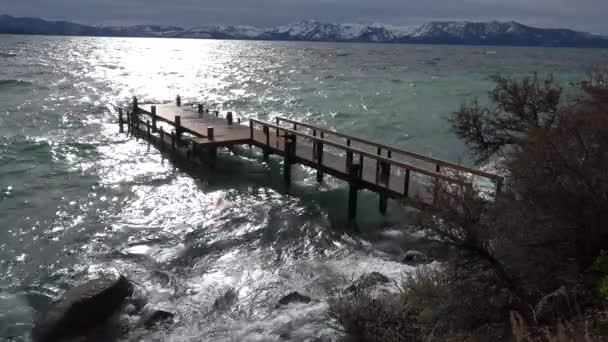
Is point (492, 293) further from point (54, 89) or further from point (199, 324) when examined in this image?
point (54, 89)

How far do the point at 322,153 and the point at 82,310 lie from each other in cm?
952

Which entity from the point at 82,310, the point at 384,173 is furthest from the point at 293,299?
the point at 384,173

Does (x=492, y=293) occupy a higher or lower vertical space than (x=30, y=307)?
higher

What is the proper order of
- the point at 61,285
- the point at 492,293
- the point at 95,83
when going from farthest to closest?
the point at 95,83 < the point at 61,285 < the point at 492,293

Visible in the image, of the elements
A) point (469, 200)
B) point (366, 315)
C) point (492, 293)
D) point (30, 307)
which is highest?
point (469, 200)

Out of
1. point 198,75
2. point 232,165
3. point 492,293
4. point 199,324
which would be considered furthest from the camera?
point 198,75

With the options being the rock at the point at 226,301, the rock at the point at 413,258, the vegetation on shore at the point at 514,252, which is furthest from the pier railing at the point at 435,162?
the rock at the point at 226,301

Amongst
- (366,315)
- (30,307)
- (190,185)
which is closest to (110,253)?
(30,307)

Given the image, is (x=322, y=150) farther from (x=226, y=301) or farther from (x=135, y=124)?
(x=135, y=124)

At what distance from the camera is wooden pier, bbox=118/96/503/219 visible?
13.4 m

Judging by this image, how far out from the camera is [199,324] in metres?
9.58

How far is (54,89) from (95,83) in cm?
714

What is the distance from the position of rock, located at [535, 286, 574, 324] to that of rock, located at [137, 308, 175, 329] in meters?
6.83

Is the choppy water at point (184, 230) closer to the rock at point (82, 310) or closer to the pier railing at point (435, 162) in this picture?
the rock at point (82, 310)
